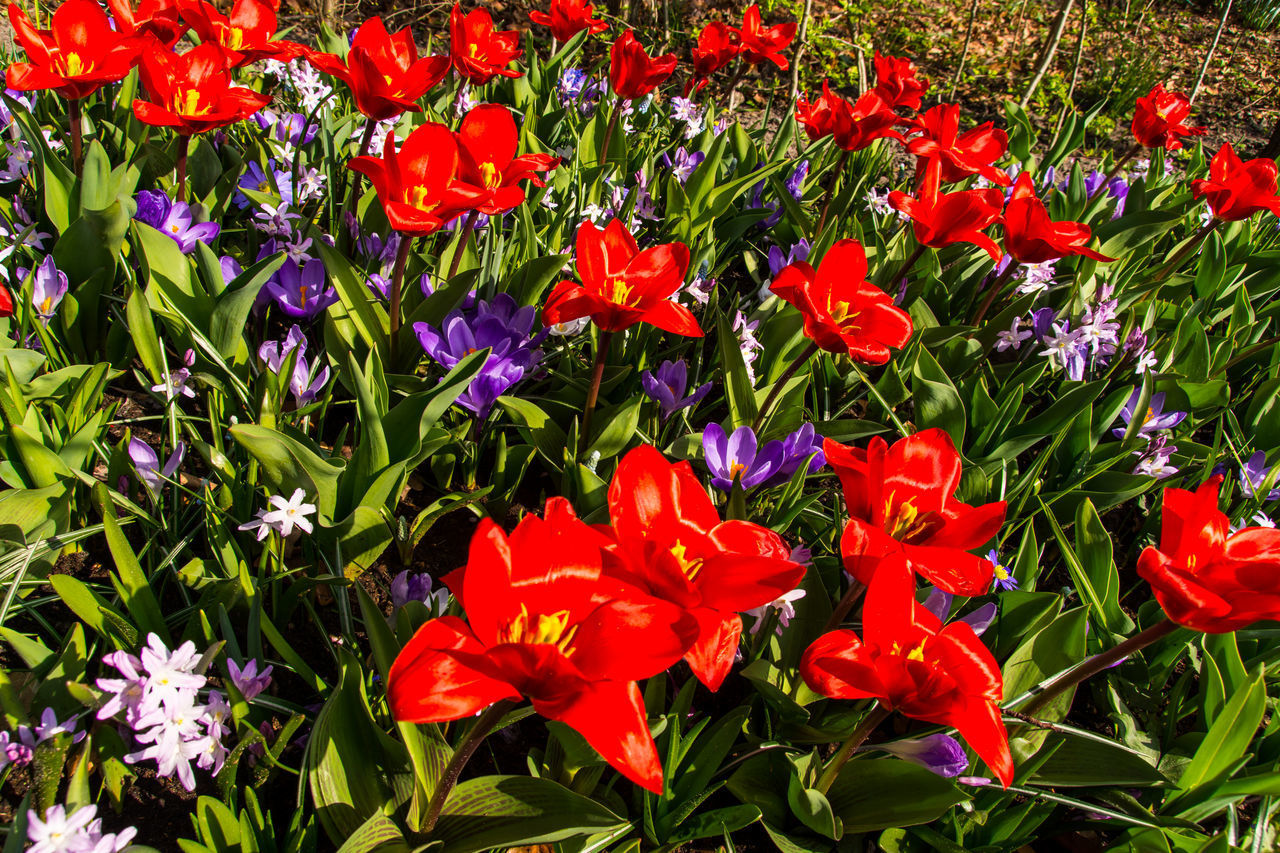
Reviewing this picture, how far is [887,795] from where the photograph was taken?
115 centimetres

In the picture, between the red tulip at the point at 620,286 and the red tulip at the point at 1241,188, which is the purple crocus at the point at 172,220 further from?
the red tulip at the point at 1241,188

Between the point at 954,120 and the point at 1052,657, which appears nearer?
the point at 1052,657

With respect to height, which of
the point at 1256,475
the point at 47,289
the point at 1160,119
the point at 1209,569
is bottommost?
the point at 1256,475

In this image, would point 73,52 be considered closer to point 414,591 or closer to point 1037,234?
point 414,591

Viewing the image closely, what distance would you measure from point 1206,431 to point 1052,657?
59.0 inches

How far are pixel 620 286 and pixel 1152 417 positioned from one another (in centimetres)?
153

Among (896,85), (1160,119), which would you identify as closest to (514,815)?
(896,85)

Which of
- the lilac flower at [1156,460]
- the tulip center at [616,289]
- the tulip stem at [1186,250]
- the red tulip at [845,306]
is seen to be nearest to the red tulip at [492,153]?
the tulip center at [616,289]

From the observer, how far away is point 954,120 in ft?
7.69

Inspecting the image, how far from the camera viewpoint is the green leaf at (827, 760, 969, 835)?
42.9 inches

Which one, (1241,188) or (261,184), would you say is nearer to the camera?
(261,184)

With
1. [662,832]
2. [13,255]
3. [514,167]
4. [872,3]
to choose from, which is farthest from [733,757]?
[872,3]

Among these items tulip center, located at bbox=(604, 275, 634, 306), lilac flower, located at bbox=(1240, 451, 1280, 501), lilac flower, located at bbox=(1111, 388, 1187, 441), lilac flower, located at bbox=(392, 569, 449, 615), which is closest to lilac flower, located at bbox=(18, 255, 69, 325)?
lilac flower, located at bbox=(392, 569, 449, 615)

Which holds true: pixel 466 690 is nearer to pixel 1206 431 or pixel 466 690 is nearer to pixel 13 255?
pixel 13 255
